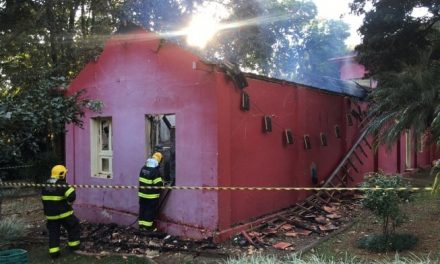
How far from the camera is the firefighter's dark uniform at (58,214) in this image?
7.70 m

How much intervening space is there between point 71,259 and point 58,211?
85 cm

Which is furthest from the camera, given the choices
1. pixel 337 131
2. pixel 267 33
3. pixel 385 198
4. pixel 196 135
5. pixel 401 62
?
pixel 267 33

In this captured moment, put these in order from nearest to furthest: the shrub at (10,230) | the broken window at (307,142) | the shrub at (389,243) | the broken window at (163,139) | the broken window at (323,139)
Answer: the shrub at (389,243)
the shrub at (10,230)
the broken window at (163,139)
the broken window at (307,142)
the broken window at (323,139)

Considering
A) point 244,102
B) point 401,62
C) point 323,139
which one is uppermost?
point 401,62

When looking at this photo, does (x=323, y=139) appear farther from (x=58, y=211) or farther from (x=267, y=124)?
(x=58, y=211)

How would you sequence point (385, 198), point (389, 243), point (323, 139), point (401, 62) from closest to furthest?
point (385, 198), point (389, 243), point (401, 62), point (323, 139)

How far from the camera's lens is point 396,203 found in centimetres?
675

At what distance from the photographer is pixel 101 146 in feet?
34.2

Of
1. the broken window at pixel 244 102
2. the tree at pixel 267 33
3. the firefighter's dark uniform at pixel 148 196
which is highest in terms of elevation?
the tree at pixel 267 33

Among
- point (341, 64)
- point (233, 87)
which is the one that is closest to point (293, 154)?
point (233, 87)

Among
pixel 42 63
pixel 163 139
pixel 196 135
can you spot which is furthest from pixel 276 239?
pixel 42 63

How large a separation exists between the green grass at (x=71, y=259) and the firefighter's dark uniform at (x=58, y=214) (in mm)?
151

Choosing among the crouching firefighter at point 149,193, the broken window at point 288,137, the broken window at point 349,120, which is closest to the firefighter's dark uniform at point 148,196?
the crouching firefighter at point 149,193

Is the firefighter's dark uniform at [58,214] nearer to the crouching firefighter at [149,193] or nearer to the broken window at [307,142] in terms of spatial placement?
the crouching firefighter at [149,193]
